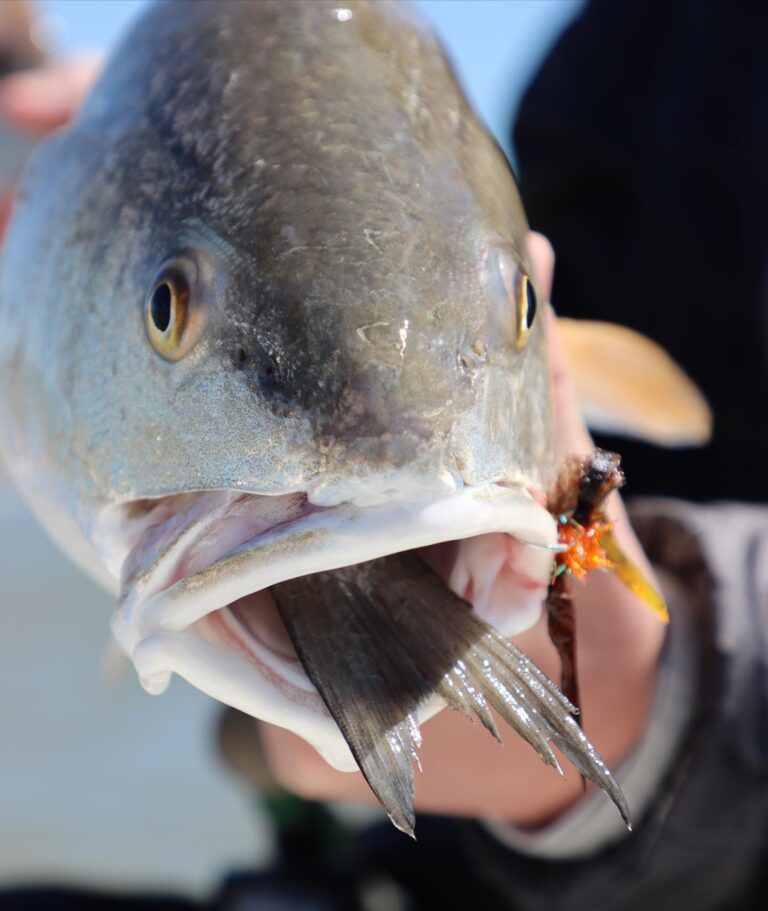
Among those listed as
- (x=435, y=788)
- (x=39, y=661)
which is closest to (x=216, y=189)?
(x=435, y=788)

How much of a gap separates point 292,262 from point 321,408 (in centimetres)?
16

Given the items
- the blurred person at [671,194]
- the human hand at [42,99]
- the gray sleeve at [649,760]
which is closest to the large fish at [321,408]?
the gray sleeve at [649,760]

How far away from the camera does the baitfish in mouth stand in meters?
0.74

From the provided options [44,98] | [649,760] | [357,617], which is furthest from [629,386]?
[44,98]

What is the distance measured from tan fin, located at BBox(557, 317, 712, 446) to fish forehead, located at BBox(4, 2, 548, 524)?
494mm

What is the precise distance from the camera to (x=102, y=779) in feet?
10.4

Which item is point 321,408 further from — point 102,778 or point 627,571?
point 102,778

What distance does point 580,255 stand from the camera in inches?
108

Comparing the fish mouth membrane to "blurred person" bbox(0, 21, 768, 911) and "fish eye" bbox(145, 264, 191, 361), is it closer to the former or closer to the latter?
"fish eye" bbox(145, 264, 191, 361)

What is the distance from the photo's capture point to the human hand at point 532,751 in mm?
1404

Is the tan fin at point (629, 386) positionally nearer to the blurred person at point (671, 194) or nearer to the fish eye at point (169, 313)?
the fish eye at point (169, 313)

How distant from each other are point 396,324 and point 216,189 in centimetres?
29

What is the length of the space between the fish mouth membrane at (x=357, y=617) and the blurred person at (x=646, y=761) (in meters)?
0.52

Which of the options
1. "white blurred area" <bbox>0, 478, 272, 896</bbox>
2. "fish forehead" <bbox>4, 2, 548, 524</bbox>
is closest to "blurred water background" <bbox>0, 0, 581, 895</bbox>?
"white blurred area" <bbox>0, 478, 272, 896</bbox>
